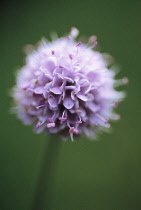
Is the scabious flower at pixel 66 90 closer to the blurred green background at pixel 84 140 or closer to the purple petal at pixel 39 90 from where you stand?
the purple petal at pixel 39 90

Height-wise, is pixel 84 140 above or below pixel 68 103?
above

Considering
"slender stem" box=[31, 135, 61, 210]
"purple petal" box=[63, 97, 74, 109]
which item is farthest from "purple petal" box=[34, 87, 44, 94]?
"slender stem" box=[31, 135, 61, 210]

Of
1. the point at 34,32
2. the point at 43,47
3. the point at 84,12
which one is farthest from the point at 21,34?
the point at 43,47

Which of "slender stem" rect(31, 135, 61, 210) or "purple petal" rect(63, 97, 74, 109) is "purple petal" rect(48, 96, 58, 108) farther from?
"slender stem" rect(31, 135, 61, 210)

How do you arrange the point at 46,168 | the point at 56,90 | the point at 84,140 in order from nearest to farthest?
the point at 56,90 → the point at 46,168 → the point at 84,140

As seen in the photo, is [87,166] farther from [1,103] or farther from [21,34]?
[21,34]

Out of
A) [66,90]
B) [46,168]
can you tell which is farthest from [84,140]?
[66,90]

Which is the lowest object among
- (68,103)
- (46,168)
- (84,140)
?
(46,168)

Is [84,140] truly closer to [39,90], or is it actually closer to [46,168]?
[46,168]
